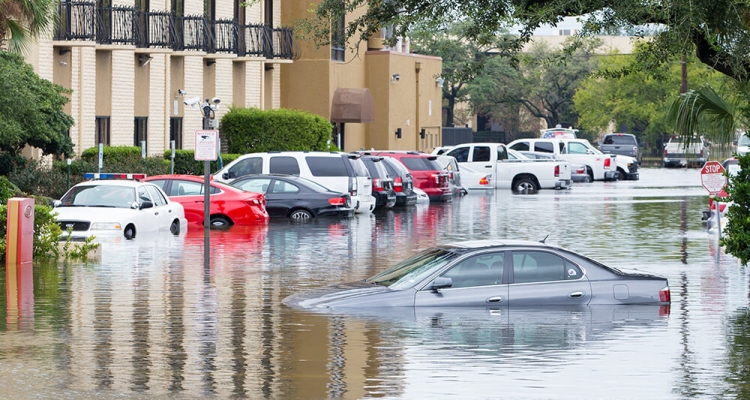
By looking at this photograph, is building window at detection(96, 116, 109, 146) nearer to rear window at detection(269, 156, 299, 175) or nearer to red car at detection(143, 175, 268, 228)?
rear window at detection(269, 156, 299, 175)

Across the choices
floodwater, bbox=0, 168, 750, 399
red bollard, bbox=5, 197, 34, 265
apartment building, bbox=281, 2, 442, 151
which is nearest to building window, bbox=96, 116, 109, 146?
apartment building, bbox=281, 2, 442, 151

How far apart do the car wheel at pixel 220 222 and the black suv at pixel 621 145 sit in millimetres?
42708

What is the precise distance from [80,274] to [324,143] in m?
32.3

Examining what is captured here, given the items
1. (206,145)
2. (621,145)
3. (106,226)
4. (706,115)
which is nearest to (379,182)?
(106,226)

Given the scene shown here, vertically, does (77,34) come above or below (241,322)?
above

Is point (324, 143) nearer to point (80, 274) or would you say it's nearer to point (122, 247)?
point (122, 247)

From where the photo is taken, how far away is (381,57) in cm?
6247

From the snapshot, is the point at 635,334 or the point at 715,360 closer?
the point at 715,360

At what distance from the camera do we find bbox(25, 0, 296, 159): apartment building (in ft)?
130

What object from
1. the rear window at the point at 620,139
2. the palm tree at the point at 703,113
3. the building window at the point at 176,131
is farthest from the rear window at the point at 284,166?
the rear window at the point at 620,139

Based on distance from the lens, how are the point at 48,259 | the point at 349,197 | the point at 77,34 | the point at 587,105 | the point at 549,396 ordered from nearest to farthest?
the point at 549,396 → the point at 48,259 → the point at 349,197 → the point at 77,34 → the point at 587,105

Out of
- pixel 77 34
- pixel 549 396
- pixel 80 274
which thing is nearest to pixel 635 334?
pixel 549 396

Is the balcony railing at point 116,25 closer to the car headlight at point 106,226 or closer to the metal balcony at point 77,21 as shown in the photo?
the metal balcony at point 77,21

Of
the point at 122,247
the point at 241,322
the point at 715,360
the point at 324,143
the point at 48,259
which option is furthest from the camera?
the point at 324,143
